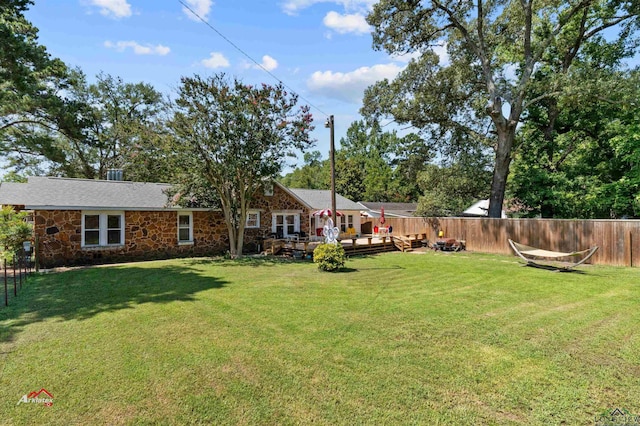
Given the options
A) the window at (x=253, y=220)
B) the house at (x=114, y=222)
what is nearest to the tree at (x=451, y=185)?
the window at (x=253, y=220)

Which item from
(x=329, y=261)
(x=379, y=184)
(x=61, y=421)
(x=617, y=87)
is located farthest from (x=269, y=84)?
(x=379, y=184)

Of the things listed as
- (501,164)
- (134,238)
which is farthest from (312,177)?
(134,238)

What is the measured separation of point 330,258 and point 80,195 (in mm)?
10546

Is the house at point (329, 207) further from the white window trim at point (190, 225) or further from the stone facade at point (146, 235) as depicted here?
the white window trim at point (190, 225)

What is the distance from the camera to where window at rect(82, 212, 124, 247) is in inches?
524

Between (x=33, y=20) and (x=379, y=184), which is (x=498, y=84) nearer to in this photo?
(x=33, y=20)

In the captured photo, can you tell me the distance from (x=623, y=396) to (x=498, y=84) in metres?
20.0

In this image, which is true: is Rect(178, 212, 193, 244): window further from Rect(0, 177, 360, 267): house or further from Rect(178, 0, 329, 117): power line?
Rect(178, 0, 329, 117): power line

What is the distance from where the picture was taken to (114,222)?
45.9 feet

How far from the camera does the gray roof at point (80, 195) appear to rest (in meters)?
12.6

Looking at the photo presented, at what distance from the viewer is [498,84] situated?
19609 millimetres

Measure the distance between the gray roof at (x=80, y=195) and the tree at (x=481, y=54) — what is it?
13849 mm

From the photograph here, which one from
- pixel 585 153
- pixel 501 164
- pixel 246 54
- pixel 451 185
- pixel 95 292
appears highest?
pixel 246 54

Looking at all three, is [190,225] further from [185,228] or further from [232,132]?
[232,132]
